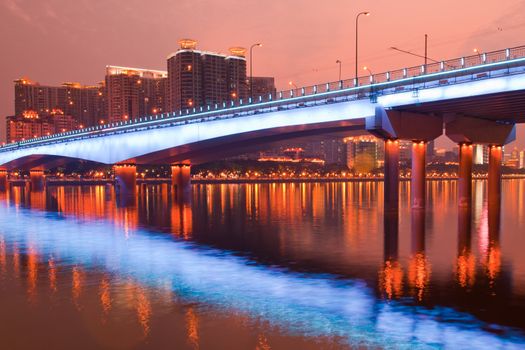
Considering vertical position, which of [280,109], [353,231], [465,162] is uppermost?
[280,109]

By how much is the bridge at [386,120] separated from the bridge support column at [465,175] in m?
0.09

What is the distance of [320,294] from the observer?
610 inches

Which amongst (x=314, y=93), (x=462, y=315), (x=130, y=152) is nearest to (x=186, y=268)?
(x=462, y=315)

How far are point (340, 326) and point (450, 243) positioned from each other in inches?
637

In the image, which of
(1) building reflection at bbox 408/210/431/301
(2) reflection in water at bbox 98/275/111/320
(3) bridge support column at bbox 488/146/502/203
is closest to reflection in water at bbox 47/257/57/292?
(2) reflection in water at bbox 98/275/111/320

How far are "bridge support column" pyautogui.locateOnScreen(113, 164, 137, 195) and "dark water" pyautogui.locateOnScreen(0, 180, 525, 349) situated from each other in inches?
1733

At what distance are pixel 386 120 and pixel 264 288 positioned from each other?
2850 cm

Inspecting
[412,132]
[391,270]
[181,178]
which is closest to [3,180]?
[181,178]

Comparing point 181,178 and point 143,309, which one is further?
point 181,178

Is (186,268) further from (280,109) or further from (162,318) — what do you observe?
(280,109)

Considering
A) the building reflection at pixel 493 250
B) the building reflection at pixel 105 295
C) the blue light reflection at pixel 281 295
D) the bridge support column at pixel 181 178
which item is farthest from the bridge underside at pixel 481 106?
the bridge support column at pixel 181 178

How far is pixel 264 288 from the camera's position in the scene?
1641 centimetres

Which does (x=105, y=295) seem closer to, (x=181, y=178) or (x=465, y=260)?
(x=465, y=260)

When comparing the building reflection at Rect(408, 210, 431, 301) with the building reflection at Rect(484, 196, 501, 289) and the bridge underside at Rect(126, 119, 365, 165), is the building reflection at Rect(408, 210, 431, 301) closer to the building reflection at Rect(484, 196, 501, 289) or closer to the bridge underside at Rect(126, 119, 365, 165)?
the building reflection at Rect(484, 196, 501, 289)
